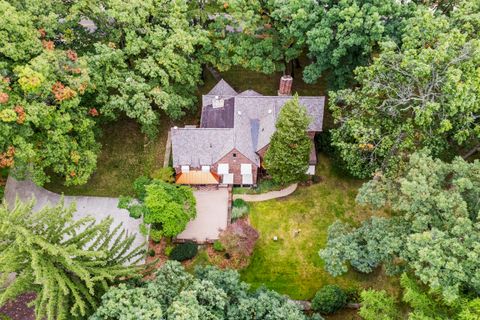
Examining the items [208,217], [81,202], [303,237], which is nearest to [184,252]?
[208,217]

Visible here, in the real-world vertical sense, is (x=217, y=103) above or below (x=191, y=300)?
above

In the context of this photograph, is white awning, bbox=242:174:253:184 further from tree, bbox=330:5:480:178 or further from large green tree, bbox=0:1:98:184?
large green tree, bbox=0:1:98:184

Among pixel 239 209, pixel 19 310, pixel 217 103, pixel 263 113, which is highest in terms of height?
pixel 217 103

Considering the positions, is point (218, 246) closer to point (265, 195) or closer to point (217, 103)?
point (265, 195)

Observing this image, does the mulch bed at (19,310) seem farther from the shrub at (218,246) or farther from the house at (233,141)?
the house at (233,141)

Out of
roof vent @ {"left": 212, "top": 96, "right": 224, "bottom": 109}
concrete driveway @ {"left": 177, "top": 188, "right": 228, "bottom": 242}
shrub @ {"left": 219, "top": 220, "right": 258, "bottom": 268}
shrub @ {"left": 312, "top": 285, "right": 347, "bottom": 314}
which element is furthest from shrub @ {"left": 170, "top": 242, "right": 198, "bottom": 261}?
roof vent @ {"left": 212, "top": 96, "right": 224, "bottom": 109}

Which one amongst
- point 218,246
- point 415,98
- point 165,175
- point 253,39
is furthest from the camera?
point 253,39
